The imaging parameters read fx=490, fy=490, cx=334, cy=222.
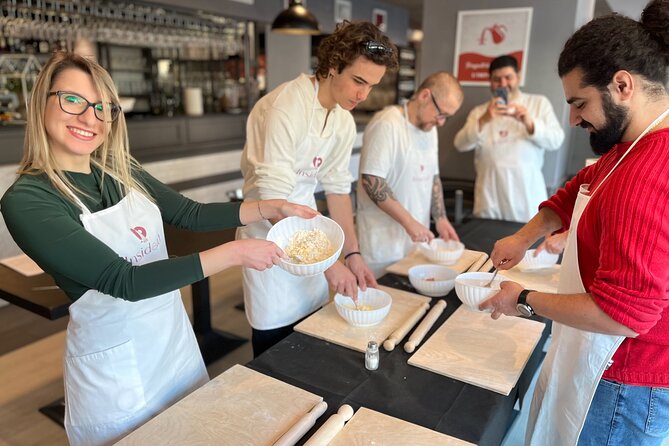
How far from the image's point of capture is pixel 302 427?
3.44 feet

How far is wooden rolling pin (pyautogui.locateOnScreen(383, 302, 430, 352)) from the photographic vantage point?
142 cm

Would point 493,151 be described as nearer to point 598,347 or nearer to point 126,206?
point 598,347

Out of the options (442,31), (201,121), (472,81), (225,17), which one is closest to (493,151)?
(472,81)

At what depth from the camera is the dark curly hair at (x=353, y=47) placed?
163 cm

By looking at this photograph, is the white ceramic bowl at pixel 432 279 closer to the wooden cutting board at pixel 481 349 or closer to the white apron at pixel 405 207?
the wooden cutting board at pixel 481 349

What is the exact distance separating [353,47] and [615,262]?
1059 mm

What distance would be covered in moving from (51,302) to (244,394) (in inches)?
42.1

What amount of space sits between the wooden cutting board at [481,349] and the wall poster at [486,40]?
8.75ft

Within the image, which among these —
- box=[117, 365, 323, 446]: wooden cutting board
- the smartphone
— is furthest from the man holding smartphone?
box=[117, 365, 323, 446]: wooden cutting board

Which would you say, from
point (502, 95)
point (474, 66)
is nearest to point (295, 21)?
point (474, 66)

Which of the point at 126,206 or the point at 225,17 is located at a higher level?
the point at 225,17

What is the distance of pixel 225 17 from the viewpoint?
578 centimetres

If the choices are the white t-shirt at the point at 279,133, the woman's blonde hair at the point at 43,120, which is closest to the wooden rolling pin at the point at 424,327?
the white t-shirt at the point at 279,133

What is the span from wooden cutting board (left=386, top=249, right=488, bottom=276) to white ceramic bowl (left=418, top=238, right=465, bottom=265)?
0.10ft
